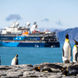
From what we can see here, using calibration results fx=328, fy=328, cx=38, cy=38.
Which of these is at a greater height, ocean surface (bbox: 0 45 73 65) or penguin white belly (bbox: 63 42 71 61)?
penguin white belly (bbox: 63 42 71 61)

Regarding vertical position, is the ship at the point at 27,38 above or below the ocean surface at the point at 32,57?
above

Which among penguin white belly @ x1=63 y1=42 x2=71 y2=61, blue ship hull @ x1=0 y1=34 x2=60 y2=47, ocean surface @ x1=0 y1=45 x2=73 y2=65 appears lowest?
ocean surface @ x1=0 y1=45 x2=73 y2=65

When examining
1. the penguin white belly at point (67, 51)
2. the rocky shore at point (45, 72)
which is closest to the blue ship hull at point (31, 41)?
the penguin white belly at point (67, 51)

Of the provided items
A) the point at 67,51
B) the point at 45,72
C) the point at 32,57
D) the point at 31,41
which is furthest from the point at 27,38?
the point at 45,72

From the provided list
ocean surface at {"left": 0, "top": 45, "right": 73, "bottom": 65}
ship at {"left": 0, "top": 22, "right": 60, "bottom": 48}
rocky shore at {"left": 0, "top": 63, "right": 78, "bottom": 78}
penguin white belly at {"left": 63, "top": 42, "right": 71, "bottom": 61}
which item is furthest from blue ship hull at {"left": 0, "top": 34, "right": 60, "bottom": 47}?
rocky shore at {"left": 0, "top": 63, "right": 78, "bottom": 78}

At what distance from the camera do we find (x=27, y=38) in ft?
428

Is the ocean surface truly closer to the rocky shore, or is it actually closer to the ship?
the ship

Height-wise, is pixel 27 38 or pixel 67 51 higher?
pixel 27 38

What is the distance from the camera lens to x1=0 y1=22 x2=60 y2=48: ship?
12812 cm

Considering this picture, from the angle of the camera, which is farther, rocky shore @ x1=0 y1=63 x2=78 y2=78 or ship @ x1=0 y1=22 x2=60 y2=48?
ship @ x1=0 y1=22 x2=60 y2=48

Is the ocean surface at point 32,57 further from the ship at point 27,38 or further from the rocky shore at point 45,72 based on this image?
the rocky shore at point 45,72

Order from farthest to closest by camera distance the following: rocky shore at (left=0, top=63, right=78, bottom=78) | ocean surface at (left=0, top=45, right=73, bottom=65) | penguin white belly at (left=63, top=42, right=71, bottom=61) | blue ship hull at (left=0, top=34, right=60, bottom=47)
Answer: blue ship hull at (left=0, top=34, right=60, bottom=47) → ocean surface at (left=0, top=45, right=73, bottom=65) → penguin white belly at (left=63, top=42, right=71, bottom=61) → rocky shore at (left=0, top=63, right=78, bottom=78)

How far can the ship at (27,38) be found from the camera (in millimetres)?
128125

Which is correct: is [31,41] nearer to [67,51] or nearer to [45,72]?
[67,51]
